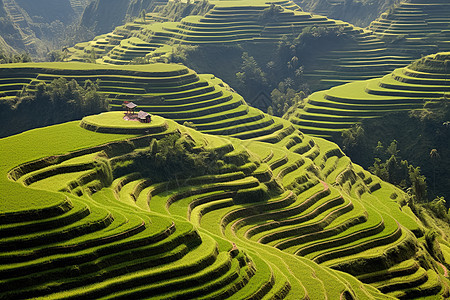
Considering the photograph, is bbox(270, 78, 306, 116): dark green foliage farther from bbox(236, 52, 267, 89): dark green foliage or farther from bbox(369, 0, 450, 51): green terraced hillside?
bbox(369, 0, 450, 51): green terraced hillside

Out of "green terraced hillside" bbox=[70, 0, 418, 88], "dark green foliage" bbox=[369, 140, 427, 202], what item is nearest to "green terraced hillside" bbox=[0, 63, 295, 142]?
"dark green foliage" bbox=[369, 140, 427, 202]

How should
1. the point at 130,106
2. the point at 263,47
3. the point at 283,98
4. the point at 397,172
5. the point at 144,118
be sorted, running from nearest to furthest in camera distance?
1. the point at 144,118
2. the point at 130,106
3. the point at 397,172
4. the point at 283,98
5. the point at 263,47

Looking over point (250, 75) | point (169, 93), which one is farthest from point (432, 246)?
point (250, 75)

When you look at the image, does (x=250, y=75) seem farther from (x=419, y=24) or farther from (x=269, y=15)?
(x=419, y=24)

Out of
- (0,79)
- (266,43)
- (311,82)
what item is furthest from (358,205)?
(266,43)

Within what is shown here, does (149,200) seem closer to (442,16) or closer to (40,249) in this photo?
(40,249)

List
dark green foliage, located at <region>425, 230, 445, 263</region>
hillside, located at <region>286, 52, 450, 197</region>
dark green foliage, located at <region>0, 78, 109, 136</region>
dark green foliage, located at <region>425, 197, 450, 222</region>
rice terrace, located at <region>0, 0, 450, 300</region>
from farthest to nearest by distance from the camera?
hillside, located at <region>286, 52, 450, 197</region> < dark green foliage, located at <region>0, 78, 109, 136</region> < dark green foliage, located at <region>425, 197, 450, 222</region> < dark green foliage, located at <region>425, 230, 445, 263</region> < rice terrace, located at <region>0, 0, 450, 300</region>
